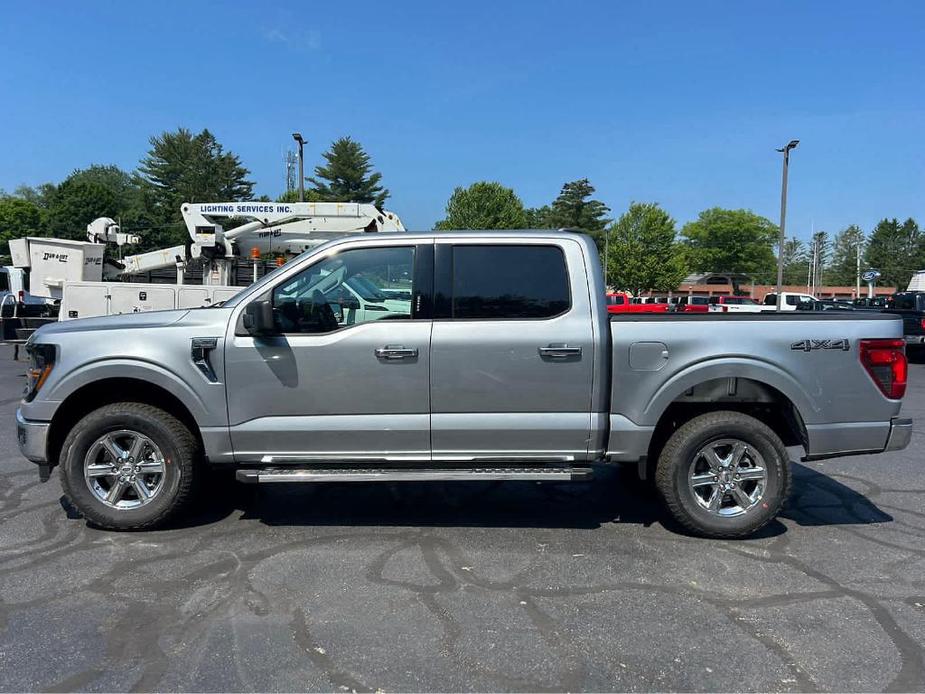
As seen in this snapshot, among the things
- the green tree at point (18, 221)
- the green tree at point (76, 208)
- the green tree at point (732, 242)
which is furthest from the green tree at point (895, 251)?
the green tree at point (18, 221)

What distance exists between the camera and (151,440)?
14.4 feet

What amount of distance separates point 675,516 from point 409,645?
2.14 m

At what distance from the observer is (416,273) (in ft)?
14.3

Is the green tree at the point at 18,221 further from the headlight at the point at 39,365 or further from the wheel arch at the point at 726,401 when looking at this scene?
the wheel arch at the point at 726,401

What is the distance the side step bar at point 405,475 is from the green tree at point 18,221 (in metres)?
71.0

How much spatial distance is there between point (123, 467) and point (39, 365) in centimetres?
90

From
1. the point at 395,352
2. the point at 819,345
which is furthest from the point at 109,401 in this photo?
the point at 819,345

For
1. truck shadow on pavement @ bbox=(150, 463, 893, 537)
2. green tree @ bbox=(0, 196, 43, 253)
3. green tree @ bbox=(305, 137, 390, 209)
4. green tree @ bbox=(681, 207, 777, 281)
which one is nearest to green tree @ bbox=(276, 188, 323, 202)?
green tree @ bbox=(305, 137, 390, 209)

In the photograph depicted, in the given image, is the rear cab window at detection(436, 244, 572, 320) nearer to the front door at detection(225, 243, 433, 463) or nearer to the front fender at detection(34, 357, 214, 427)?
the front door at detection(225, 243, 433, 463)

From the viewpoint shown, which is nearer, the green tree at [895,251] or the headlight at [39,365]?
the headlight at [39,365]

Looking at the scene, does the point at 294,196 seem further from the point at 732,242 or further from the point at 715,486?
the point at 715,486

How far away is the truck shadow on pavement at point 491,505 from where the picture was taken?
479cm

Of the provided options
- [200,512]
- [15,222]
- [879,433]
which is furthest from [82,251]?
[15,222]

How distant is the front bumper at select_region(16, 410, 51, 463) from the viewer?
4352 mm
